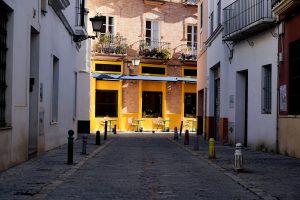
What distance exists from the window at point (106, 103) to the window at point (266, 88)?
1966 centimetres

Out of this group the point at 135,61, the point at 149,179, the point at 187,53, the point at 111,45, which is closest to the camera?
the point at 149,179

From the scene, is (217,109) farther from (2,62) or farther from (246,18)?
(2,62)

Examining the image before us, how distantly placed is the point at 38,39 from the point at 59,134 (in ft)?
18.2

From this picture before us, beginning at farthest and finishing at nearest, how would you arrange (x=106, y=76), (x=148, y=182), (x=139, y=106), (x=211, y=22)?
(x=139, y=106), (x=106, y=76), (x=211, y=22), (x=148, y=182)

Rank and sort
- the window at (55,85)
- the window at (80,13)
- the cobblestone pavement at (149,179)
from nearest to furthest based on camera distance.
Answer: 1. the cobblestone pavement at (149,179)
2. the window at (55,85)
3. the window at (80,13)

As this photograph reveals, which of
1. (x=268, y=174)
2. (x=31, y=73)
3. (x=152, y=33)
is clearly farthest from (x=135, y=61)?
(x=268, y=174)

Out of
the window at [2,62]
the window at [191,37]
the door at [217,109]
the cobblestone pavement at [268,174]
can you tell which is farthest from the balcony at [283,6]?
the window at [191,37]

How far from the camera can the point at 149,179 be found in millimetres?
10828

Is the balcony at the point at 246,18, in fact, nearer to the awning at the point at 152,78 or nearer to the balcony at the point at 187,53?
the awning at the point at 152,78

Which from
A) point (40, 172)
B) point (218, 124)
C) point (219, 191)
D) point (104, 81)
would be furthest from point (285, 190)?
point (104, 81)

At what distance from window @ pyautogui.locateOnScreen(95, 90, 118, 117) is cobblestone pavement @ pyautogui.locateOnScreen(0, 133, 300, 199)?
21.9 meters

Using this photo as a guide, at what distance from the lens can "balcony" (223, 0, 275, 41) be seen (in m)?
18.1

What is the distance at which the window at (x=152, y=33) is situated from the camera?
3969 centimetres

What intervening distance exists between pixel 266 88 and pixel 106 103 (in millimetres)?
19880
